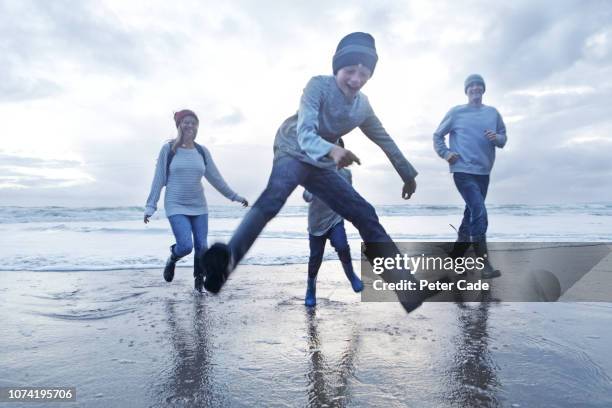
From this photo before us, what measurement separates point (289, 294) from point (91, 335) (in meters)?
2.25

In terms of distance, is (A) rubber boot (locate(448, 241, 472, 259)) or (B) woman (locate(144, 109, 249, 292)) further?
(A) rubber boot (locate(448, 241, 472, 259))

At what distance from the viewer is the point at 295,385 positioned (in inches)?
92.2

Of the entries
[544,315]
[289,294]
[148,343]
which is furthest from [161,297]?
[544,315]

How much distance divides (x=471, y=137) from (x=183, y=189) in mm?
3868

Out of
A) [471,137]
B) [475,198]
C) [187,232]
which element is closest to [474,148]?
[471,137]

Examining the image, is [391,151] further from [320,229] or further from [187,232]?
[187,232]

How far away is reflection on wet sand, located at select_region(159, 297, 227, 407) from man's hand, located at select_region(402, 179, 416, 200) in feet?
6.32

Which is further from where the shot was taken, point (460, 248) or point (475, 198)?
point (460, 248)

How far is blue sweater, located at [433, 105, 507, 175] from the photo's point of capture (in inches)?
225

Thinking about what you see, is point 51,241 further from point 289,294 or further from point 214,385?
point 214,385

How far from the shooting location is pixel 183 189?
518 centimetres

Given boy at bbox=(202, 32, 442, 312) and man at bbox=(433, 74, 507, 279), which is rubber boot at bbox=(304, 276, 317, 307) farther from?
man at bbox=(433, 74, 507, 279)

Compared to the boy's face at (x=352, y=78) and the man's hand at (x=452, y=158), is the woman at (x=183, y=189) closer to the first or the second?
the boy's face at (x=352, y=78)

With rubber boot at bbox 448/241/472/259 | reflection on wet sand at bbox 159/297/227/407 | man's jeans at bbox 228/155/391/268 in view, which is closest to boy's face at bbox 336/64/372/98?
man's jeans at bbox 228/155/391/268
